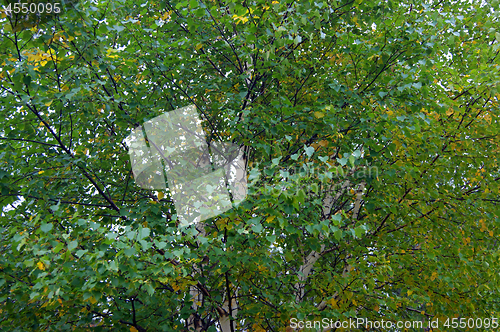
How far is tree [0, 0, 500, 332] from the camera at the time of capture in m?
3.57

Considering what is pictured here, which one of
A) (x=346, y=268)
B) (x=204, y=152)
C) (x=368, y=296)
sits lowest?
(x=368, y=296)

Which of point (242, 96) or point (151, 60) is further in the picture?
point (151, 60)

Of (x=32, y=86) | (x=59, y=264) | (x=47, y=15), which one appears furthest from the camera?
(x=32, y=86)

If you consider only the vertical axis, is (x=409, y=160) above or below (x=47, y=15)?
below

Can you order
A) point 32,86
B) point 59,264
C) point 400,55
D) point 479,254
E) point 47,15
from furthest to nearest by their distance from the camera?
point 479,254
point 400,55
point 32,86
point 47,15
point 59,264

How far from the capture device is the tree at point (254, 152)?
3.57m

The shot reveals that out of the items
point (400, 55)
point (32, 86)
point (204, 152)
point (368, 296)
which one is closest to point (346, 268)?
point (368, 296)

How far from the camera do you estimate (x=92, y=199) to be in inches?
186

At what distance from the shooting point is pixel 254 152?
220 inches

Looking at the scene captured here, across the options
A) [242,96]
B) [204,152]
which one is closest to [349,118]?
[242,96]

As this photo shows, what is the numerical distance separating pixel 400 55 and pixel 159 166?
3549 mm

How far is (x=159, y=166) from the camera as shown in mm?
4535

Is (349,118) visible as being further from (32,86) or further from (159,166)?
(32,86)

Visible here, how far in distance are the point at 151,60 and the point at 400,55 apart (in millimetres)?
3312
